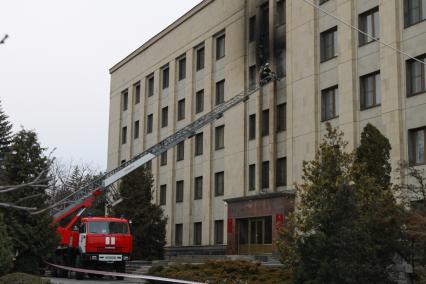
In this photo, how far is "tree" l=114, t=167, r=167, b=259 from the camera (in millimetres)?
40125

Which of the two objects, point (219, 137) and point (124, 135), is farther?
point (124, 135)

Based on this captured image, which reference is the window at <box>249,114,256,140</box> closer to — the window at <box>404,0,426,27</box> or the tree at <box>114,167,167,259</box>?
the tree at <box>114,167,167,259</box>

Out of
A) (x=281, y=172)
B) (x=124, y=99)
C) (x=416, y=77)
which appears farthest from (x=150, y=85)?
(x=416, y=77)

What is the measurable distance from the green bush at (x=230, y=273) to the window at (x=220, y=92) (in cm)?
1832

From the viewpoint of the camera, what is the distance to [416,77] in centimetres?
2858

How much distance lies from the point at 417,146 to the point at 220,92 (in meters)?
18.0

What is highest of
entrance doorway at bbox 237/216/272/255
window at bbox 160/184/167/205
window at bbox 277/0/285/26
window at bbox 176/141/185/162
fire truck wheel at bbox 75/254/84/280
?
window at bbox 277/0/285/26

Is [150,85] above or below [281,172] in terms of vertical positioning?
above

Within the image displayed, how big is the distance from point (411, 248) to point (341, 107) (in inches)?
618

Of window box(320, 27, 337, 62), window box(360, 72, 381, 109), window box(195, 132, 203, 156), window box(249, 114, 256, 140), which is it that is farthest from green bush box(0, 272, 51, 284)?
window box(195, 132, 203, 156)

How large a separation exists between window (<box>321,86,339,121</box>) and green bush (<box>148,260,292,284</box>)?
11.3 m

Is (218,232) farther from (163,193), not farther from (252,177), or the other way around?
(163,193)

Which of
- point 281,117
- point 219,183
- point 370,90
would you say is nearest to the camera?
point 370,90

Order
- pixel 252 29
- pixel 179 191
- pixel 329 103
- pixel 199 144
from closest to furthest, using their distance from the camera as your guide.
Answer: pixel 329 103
pixel 252 29
pixel 199 144
pixel 179 191
